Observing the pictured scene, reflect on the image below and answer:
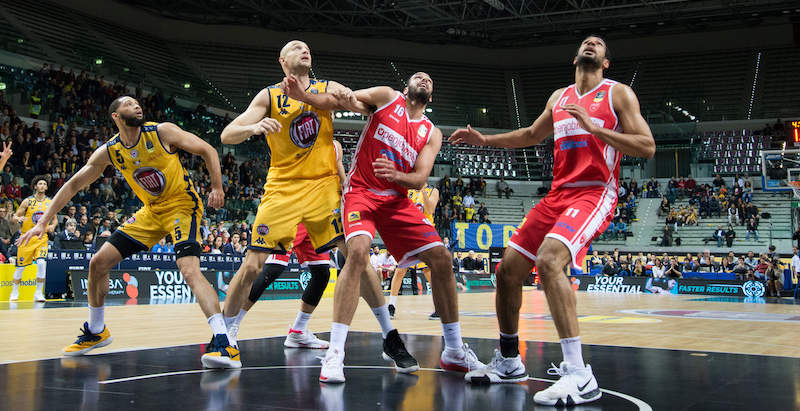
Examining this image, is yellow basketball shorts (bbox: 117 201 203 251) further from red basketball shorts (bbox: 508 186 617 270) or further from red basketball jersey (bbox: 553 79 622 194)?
red basketball jersey (bbox: 553 79 622 194)

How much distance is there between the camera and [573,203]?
4465 millimetres

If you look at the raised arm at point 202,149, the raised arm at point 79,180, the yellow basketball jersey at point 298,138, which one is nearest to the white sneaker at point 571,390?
the yellow basketball jersey at point 298,138

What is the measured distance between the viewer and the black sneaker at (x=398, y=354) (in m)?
4.96

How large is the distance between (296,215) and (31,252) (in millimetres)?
9733

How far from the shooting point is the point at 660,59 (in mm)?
39188

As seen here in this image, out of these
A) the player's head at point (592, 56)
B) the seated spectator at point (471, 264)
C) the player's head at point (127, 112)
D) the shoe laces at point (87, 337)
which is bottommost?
the shoe laces at point (87, 337)

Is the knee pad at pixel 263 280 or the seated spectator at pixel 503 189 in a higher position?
the seated spectator at pixel 503 189

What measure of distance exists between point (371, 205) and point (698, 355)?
3.09 meters

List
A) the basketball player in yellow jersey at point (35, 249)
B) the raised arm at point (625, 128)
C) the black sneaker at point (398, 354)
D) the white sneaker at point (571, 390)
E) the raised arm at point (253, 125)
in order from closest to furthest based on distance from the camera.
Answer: the white sneaker at point (571, 390) → the raised arm at point (625, 128) → the raised arm at point (253, 125) → the black sneaker at point (398, 354) → the basketball player in yellow jersey at point (35, 249)

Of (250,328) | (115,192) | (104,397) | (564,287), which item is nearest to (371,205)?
(564,287)

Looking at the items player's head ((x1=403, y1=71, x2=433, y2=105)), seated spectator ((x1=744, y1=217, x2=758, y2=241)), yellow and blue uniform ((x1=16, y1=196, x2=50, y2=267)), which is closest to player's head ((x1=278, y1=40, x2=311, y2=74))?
player's head ((x1=403, y1=71, x2=433, y2=105))

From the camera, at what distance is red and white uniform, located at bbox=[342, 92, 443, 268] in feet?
16.5

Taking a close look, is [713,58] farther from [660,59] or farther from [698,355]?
[698,355]

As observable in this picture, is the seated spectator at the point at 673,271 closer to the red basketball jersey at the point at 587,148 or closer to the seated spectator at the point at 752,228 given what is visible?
the seated spectator at the point at 752,228
